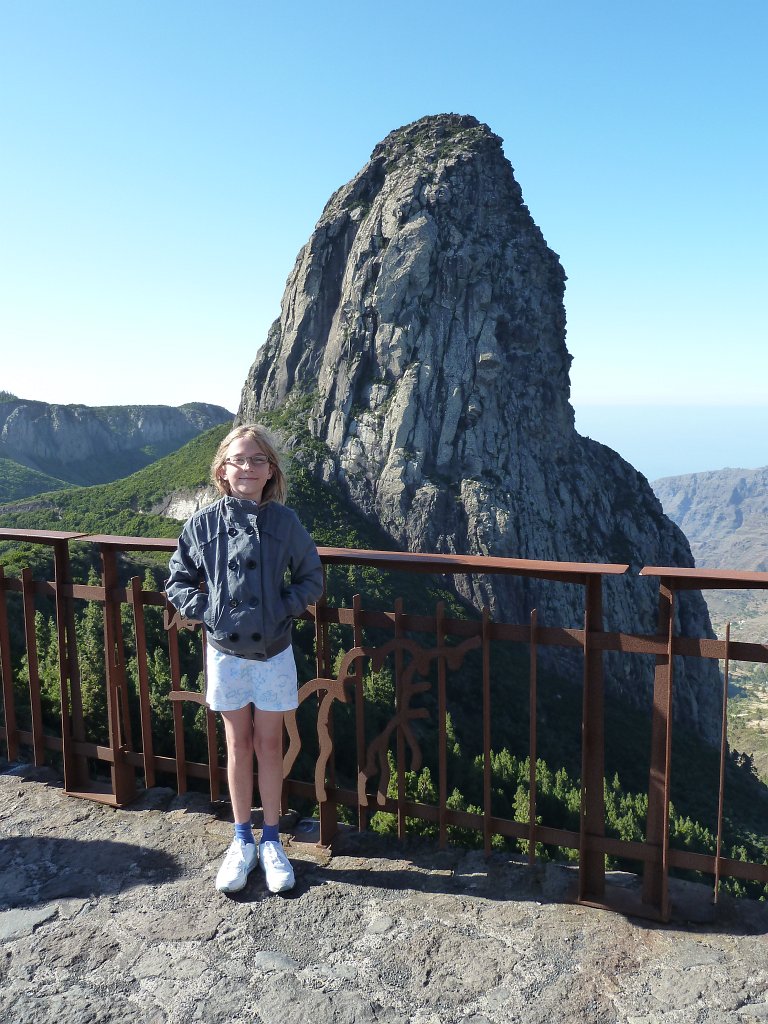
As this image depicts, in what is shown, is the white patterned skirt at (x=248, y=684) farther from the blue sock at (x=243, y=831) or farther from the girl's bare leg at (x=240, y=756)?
the blue sock at (x=243, y=831)

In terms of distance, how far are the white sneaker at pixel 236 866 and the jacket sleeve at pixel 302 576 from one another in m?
1.11

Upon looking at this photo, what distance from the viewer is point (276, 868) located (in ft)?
10.6

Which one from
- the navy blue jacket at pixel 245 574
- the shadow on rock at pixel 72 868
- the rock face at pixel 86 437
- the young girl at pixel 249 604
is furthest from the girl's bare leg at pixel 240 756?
the rock face at pixel 86 437

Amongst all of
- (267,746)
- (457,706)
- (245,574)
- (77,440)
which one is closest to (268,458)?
(245,574)

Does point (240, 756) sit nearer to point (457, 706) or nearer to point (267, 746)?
point (267, 746)

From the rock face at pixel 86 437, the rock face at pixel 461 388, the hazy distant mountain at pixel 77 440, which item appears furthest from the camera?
the rock face at pixel 86 437

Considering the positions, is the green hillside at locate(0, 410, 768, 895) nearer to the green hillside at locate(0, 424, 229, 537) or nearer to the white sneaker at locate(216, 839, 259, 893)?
the green hillside at locate(0, 424, 229, 537)

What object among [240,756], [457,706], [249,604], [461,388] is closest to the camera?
[249,604]

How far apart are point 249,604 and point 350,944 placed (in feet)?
4.59

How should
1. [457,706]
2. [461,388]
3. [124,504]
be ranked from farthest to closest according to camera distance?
[124,504] → [461,388] → [457,706]

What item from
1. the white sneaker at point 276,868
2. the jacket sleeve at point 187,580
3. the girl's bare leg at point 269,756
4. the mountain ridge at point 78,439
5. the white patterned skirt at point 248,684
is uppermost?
the mountain ridge at point 78,439

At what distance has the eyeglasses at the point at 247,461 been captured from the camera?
127 inches

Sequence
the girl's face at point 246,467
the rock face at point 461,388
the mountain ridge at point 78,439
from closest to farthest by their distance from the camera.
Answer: the girl's face at point 246,467 → the rock face at point 461,388 → the mountain ridge at point 78,439

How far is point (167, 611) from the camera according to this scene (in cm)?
401
